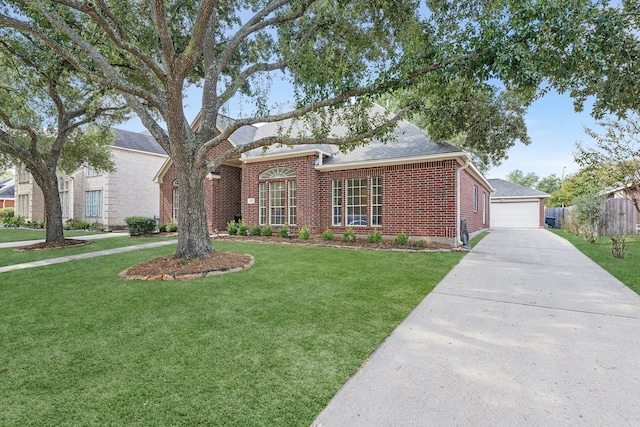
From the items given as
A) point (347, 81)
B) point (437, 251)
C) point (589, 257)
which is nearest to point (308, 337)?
point (347, 81)

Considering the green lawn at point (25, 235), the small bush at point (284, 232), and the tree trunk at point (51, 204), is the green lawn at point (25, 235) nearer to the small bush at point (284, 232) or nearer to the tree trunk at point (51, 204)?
the tree trunk at point (51, 204)

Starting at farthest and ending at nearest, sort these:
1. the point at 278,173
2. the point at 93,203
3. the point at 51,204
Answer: the point at 93,203 → the point at 278,173 → the point at 51,204

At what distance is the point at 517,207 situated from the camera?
23.5 metres

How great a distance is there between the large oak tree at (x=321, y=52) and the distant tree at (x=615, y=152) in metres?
3.43

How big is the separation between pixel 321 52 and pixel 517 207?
70.9ft

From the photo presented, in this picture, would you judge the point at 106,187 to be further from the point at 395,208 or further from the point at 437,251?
the point at 437,251

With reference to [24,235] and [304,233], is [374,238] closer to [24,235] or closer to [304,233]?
[304,233]

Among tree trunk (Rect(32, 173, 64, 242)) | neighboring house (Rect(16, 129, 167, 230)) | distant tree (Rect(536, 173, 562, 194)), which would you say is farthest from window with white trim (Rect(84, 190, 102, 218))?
distant tree (Rect(536, 173, 562, 194))

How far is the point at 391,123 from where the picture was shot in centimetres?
730

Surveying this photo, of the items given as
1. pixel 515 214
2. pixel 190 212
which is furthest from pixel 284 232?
pixel 515 214

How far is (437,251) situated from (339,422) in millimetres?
8133

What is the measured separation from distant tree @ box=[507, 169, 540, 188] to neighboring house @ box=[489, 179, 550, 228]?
45.8 metres

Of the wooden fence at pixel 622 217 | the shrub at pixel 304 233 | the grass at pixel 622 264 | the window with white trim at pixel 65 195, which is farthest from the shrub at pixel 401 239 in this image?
the window with white trim at pixel 65 195

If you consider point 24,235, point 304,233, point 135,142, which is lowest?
point 24,235
